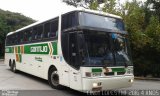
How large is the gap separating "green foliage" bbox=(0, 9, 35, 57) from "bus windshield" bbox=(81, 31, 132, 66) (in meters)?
29.1

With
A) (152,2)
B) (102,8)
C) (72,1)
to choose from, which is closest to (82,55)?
(102,8)

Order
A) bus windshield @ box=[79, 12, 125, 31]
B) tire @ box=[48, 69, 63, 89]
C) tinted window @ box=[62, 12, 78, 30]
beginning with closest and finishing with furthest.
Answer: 1. bus windshield @ box=[79, 12, 125, 31]
2. tinted window @ box=[62, 12, 78, 30]
3. tire @ box=[48, 69, 63, 89]

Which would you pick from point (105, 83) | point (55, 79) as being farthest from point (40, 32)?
point (105, 83)

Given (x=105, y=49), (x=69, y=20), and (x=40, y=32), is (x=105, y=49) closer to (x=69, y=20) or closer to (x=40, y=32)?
(x=69, y=20)

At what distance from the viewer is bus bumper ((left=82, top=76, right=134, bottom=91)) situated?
8.28 m

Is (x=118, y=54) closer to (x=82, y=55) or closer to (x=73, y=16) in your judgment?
(x=82, y=55)

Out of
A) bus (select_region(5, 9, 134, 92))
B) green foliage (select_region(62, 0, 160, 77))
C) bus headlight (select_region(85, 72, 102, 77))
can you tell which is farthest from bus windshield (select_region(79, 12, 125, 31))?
green foliage (select_region(62, 0, 160, 77))

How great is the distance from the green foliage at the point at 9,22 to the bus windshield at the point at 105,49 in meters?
29.1

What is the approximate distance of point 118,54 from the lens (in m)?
9.15

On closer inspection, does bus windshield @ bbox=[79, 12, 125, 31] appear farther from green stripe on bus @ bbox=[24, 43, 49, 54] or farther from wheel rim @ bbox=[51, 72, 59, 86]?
green stripe on bus @ bbox=[24, 43, 49, 54]

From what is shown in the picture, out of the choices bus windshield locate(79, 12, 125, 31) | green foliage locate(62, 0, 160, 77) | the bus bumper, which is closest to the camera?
the bus bumper

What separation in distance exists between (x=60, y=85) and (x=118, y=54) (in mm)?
2951

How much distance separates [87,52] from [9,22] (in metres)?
36.1

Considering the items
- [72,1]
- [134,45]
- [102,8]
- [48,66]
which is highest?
[72,1]
